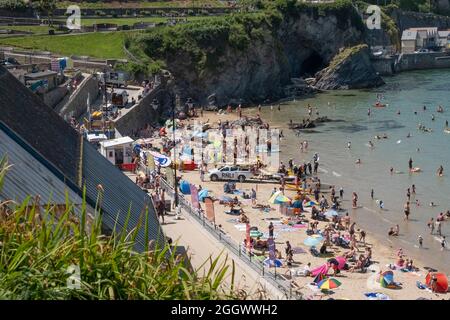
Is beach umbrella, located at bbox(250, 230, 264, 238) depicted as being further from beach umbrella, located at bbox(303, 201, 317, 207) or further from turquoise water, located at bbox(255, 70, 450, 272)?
beach umbrella, located at bbox(303, 201, 317, 207)

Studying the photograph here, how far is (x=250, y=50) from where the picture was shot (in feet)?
278

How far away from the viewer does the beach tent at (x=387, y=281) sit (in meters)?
29.6

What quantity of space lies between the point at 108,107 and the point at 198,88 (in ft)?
78.9

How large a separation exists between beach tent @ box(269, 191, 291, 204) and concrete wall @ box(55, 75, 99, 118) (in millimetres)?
Answer: 15231

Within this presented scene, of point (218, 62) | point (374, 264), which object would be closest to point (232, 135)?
point (218, 62)

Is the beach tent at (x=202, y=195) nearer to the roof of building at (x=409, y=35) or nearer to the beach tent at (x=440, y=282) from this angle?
the beach tent at (x=440, y=282)

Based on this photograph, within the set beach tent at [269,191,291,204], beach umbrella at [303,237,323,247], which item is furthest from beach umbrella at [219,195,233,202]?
beach umbrella at [303,237,323,247]

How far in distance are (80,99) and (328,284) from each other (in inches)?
1204

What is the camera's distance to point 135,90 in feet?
217


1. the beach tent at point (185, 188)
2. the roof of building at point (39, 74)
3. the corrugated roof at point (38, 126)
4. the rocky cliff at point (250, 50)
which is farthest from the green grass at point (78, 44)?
the corrugated roof at point (38, 126)

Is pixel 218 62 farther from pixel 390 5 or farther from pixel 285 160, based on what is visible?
pixel 390 5

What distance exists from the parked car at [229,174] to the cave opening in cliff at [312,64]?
52094 millimetres

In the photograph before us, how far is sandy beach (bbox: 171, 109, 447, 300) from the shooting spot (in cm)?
2895

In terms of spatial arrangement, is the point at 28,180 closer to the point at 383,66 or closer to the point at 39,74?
the point at 39,74
